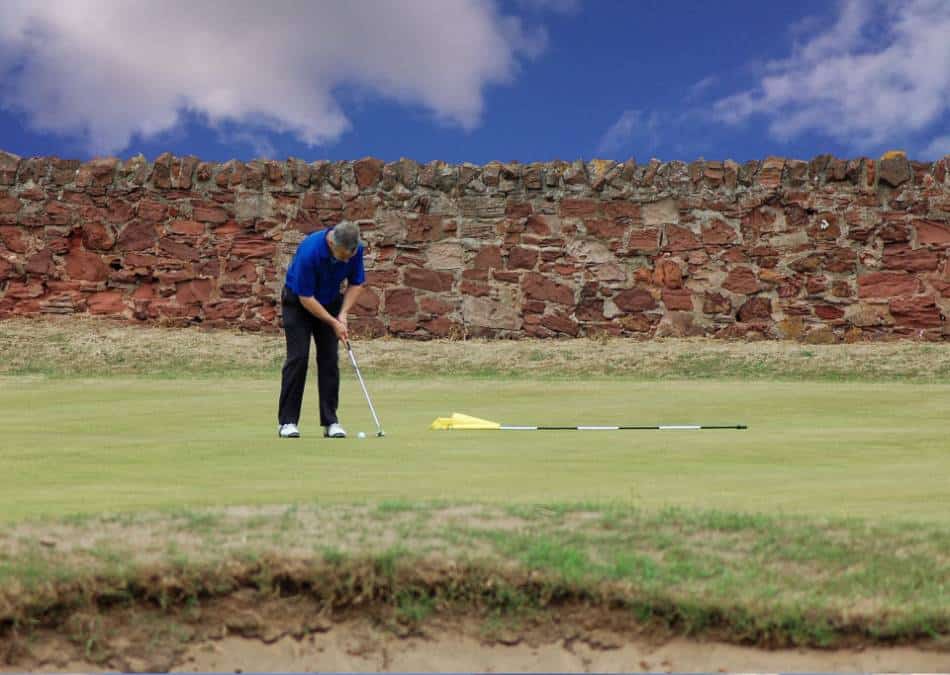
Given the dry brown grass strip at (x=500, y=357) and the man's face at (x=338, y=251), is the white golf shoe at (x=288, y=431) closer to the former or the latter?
the man's face at (x=338, y=251)

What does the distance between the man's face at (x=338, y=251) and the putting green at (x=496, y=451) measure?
1.42 m

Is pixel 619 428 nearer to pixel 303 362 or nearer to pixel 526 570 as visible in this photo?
pixel 303 362

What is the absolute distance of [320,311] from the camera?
10227 millimetres

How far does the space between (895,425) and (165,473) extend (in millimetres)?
6251

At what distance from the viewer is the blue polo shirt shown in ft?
33.6

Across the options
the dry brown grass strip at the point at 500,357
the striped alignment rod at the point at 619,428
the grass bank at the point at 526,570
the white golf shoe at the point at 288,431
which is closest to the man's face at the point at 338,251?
the white golf shoe at the point at 288,431

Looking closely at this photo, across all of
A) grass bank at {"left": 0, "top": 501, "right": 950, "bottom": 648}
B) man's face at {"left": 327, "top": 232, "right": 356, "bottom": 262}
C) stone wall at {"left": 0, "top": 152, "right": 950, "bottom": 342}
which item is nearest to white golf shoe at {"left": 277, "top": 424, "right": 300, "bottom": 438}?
man's face at {"left": 327, "top": 232, "right": 356, "bottom": 262}

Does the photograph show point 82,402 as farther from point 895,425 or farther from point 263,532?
point 263,532

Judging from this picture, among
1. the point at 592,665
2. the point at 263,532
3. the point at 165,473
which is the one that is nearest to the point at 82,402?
the point at 165,473

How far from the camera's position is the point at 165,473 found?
25.1 feet

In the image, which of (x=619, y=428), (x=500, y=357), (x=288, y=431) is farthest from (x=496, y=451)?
(x=500, y=357)

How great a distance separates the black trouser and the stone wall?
9807 mm

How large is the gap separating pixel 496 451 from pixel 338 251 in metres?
2.36

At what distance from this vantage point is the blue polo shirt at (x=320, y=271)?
10.2 m
